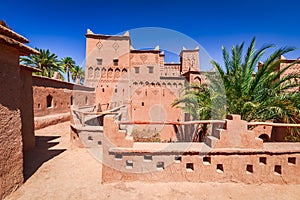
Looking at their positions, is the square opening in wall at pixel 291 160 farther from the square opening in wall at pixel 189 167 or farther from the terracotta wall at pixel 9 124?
the terracotta wall at pixel 9 124

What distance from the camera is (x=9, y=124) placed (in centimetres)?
409

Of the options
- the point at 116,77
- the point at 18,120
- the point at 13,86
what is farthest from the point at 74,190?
the point at 116,77

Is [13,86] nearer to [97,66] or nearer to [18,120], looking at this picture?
[18,120]

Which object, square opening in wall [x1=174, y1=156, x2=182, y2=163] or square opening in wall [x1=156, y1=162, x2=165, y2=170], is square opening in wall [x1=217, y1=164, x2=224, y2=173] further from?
square opening in wall [x1=156, y1=162, x2=165, y2=170]

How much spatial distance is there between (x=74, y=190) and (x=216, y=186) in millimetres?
4243

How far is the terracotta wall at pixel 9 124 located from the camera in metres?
3.90

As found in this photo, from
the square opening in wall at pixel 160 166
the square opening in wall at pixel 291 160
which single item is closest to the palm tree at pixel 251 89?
the square opening in wall at pixel 291 160

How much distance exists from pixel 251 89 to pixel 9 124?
28.8 ft

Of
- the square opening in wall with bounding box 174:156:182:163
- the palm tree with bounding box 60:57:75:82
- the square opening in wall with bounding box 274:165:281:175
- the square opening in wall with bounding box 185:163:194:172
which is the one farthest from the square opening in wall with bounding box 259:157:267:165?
the palm tree with bounding box 60:57:75:82

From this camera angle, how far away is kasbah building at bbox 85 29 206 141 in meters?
20.4

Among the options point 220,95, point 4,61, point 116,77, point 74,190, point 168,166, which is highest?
point 116,77

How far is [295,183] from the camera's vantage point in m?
4.60

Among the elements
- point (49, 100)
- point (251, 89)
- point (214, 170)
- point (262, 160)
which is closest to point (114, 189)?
point (214, 170)

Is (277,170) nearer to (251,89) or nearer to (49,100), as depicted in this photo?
(251,89)
